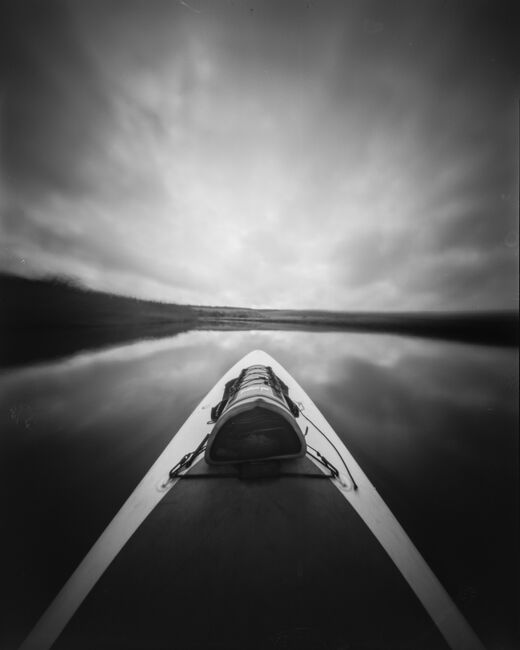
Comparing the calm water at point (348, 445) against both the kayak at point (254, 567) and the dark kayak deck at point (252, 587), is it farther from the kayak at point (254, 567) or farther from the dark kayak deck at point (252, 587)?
the dark kayak deck at point (252, 587)

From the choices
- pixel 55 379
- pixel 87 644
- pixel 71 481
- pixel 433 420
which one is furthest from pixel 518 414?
pixel 55 379

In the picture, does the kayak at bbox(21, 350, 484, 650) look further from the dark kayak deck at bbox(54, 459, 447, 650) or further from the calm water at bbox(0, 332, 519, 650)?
the calm water at bbox(0, 332, 519, 650)

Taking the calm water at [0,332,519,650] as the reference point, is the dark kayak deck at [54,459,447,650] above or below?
above

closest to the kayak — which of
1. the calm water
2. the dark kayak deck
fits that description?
the dark kayak deck

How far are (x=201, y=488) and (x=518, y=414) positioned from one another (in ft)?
33.0

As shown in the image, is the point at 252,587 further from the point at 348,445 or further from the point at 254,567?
the point at 348,445

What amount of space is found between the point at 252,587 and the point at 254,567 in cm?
11

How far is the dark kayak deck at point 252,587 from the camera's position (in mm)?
1509

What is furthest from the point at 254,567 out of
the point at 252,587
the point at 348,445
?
the point at 348,445

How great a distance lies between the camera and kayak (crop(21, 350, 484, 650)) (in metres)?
1.53

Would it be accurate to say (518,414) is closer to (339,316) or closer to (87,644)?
(87,644)

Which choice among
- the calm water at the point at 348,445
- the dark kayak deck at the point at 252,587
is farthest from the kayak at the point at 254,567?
the calm water at the point at 348,445

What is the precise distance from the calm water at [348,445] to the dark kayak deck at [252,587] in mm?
1180

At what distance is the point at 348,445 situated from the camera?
15.8ft
